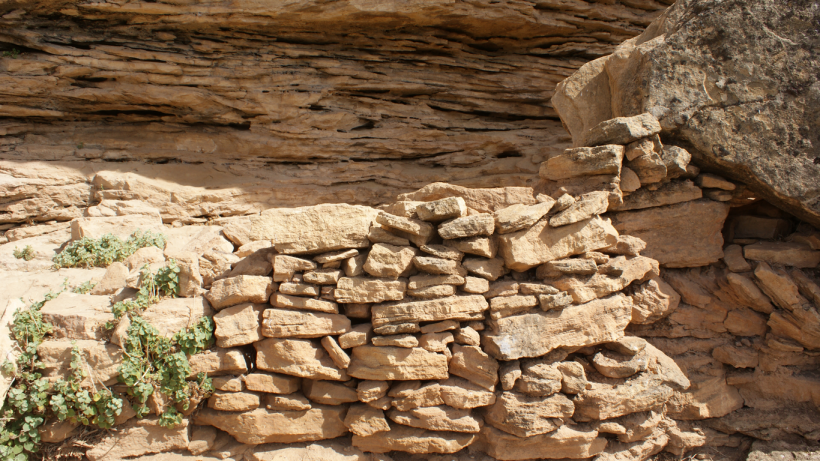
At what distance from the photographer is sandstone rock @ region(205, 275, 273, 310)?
357 cm

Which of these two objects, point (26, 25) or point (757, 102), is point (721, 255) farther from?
point (26, 25)

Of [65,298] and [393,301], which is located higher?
[393,301]

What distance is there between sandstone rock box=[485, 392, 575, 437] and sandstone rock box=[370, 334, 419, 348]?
76 centimetres

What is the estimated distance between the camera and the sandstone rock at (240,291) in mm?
3572

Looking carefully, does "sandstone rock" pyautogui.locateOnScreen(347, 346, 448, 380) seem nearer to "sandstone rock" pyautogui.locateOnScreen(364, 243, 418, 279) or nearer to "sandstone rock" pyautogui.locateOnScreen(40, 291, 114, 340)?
"sandstone rock" pyautogui.locateOnScreen(364, 243, 418, 279)

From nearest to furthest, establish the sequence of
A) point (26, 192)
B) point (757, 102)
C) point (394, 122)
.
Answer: point (757, 102) < point (26, 192) < point (394, 122)

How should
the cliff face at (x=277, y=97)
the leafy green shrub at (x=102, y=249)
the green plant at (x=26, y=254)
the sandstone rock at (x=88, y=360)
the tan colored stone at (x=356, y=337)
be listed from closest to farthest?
1. the sandstone rock at (x=88, y=360)
2. the tan colored stone at (x=356, y=337)
3. the leafy green shrub at (x=102, y=249)
4. the green plant at (x=26, y=254)
5. the cliff face at (x=277, y=97)

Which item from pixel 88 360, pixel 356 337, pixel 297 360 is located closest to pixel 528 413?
pixel 356 337

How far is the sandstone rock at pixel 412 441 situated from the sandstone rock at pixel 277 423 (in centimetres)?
24

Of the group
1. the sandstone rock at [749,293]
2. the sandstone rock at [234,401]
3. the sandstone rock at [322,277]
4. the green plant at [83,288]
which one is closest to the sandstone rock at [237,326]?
the sandstone rock at [234,401]

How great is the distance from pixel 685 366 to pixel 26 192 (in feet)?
24.5

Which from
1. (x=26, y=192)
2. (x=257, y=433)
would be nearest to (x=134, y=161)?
(x=26, y=192)

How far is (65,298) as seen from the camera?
3.79 m

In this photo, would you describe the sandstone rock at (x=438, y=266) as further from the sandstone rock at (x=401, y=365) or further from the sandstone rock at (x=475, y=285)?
the sandstone rock at (x=401, y=365)
